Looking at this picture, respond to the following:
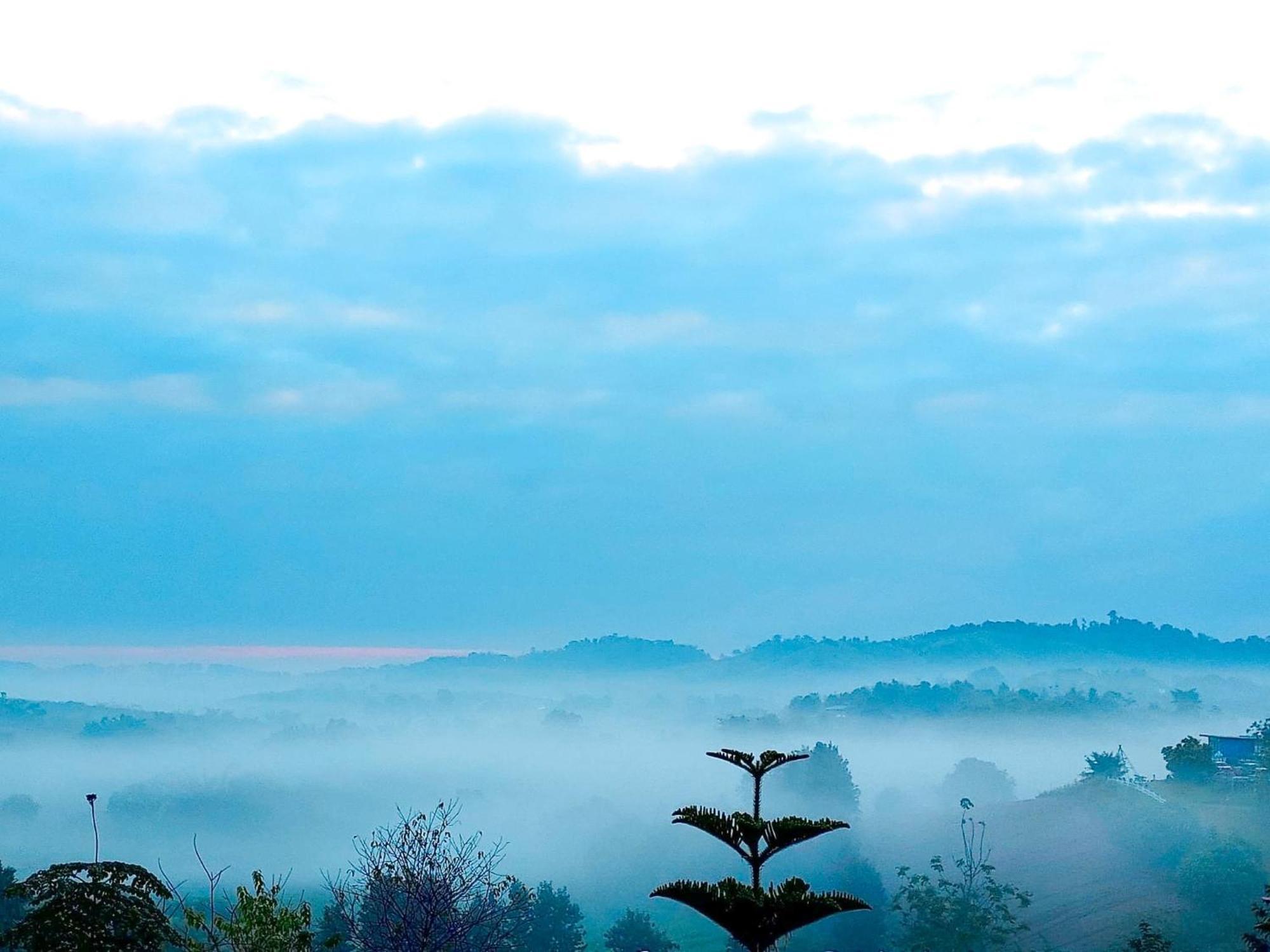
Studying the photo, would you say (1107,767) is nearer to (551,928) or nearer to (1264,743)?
(1264,743)

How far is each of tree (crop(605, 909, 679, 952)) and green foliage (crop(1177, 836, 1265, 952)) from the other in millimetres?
43694

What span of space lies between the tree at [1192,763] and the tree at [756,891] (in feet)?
444

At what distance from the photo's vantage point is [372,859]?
31.1 m

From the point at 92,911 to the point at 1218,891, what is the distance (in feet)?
358

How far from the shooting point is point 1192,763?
5418 inches

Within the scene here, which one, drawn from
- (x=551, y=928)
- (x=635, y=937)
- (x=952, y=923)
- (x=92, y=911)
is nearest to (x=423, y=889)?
(x=92, y=911)

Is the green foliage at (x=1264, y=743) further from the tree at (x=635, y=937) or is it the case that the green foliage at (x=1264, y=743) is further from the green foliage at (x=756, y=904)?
the green foliage at (x=756, y=904)

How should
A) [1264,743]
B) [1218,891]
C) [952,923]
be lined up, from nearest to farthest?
[952,923]
[1218,891]
[1264,743]

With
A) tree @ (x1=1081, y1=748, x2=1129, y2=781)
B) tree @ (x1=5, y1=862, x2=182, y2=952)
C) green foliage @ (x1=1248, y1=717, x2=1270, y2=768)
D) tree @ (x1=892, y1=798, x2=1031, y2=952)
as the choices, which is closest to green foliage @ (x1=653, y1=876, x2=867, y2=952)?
→ tree @ (x1=5, y1=862, x2=182, y2=952)

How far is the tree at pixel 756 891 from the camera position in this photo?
59.7ft

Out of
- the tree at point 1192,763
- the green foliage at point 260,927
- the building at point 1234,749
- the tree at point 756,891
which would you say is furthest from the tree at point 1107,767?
the tree at point 756,891

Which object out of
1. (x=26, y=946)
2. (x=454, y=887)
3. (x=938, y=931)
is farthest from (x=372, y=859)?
(x=938, y=931)

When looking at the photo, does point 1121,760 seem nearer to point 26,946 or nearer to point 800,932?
point 800,932

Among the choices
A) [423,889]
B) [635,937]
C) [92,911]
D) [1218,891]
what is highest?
[92,911]
